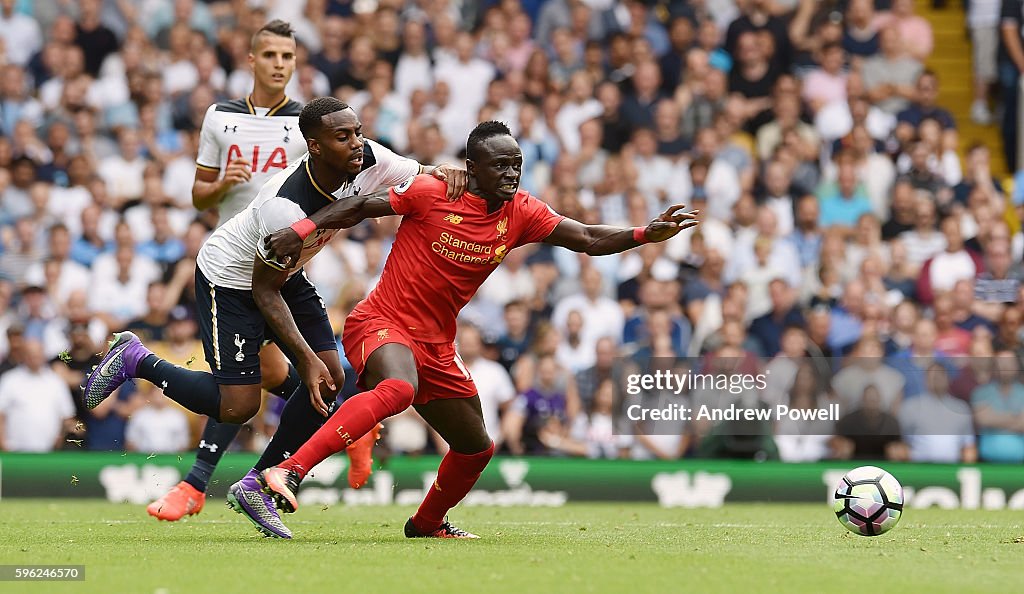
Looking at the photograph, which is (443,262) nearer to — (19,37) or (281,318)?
(281,318)

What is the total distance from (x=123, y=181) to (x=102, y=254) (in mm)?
1349

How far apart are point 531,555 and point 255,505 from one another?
1.96 m

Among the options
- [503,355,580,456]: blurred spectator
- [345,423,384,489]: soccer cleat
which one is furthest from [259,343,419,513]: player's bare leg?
[503,355,580,456]: blurred spectator

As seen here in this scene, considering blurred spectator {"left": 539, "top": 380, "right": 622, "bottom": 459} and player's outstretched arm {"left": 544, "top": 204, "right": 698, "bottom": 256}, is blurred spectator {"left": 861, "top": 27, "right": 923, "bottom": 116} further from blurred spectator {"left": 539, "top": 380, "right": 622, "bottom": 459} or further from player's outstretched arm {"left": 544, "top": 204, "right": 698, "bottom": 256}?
player's outstretched arm {"left": 544, "top": 204, "right": 698, "bottom": 256}

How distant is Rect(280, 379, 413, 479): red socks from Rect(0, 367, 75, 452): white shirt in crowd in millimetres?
7431

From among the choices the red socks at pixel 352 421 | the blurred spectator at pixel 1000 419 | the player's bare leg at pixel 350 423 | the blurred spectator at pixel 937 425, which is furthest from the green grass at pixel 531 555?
the blurred spectator at pixel 1000 419

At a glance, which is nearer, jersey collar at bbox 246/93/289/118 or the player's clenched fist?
the player's clenched fist

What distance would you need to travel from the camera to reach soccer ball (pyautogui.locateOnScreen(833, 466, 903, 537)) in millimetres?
9133

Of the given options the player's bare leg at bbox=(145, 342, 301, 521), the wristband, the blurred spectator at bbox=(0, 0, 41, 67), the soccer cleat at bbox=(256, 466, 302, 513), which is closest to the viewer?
the soccer cleat at bbox=(256, 466, 302, 513)

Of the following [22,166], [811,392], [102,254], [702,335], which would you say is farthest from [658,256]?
[22,166]

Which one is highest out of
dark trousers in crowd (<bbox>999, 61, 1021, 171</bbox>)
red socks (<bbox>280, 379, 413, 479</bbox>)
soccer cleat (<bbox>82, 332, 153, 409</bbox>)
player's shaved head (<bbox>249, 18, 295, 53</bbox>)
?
dark trousers in crowd (<bbox>999, 61, 1021, 171</bbox>)

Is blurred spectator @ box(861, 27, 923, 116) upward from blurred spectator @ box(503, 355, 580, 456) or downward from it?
upward

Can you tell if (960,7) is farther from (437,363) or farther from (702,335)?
(437,363)

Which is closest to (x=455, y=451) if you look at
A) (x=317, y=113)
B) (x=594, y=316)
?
(x=317, y=113)
